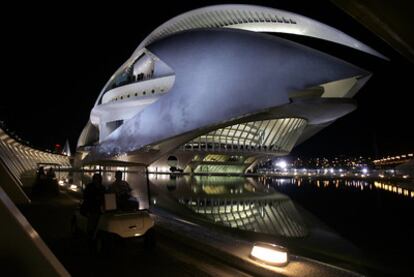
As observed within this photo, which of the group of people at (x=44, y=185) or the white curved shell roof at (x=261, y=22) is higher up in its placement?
the white curved shell roof at (x=261, y=22)

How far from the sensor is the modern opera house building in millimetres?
32312

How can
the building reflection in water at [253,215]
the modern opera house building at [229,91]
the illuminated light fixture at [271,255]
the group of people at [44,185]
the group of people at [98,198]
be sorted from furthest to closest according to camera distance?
the modern opera house building at [229,91] → the group of people at [44,185] → the building reflection in water at [253,215] → the group of people at [98,198] → the illuminated light fixture at [271,255]

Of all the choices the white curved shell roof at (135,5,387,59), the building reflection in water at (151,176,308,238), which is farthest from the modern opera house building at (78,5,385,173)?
the building reflection in water at (151,176,308,238)

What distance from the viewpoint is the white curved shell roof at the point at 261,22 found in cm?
3759

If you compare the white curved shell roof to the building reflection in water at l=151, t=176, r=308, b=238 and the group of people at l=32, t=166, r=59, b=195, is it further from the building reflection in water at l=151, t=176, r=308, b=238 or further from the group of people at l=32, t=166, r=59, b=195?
the building reflection in water at l=151, t=176, r=308, b=238

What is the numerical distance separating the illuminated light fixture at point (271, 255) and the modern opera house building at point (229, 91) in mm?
27865

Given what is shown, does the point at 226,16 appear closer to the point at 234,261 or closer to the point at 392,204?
the point at 392,204

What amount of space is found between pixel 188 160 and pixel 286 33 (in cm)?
2126

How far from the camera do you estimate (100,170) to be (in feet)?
22.3

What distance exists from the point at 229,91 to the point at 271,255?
2924cm

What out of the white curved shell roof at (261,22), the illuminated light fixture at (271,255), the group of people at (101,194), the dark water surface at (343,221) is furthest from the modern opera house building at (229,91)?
the illuminated light fixture at (271,255)

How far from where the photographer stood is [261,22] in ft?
131

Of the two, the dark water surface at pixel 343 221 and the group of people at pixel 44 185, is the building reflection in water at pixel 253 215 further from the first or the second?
the group of people at pixel 44 185

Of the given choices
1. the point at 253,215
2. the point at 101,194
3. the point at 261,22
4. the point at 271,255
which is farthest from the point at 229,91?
the point at 271,255
